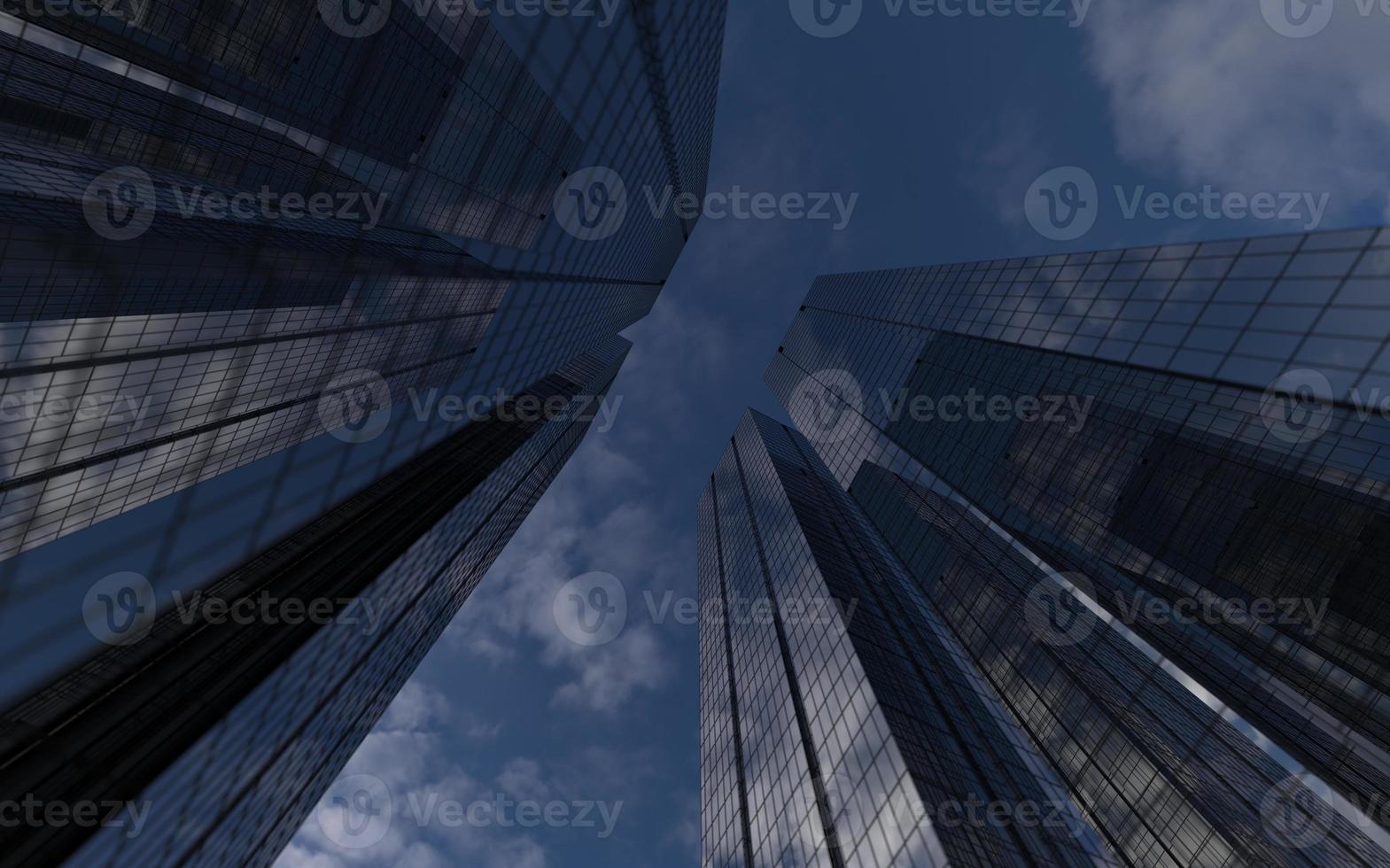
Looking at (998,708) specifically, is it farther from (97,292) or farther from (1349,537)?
(97,292)

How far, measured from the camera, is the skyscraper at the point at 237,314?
1606 centimetres

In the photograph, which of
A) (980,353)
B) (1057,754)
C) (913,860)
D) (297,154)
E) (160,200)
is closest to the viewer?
(160,200)

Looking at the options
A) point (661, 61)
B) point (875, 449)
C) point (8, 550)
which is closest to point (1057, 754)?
point (875, 449)

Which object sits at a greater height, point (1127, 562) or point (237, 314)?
point (1127, 562)

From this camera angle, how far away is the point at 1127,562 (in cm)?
3428

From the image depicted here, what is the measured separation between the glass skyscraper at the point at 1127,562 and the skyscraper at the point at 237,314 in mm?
28353

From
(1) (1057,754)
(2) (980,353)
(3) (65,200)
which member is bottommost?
(1) (1057,754)

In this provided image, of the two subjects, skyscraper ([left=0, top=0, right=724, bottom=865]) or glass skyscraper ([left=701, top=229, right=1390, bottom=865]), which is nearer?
skyscraper ([left=0, top=0, right=724, bottom=865])

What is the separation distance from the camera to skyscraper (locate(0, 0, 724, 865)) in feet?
52.7

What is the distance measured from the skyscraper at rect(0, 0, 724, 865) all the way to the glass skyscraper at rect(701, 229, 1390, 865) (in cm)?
2835

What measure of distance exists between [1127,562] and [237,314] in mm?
43983

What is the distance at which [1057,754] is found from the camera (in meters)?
51.6

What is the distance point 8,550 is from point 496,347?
23133 mm

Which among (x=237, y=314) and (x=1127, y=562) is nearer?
(x=237, y=314)
